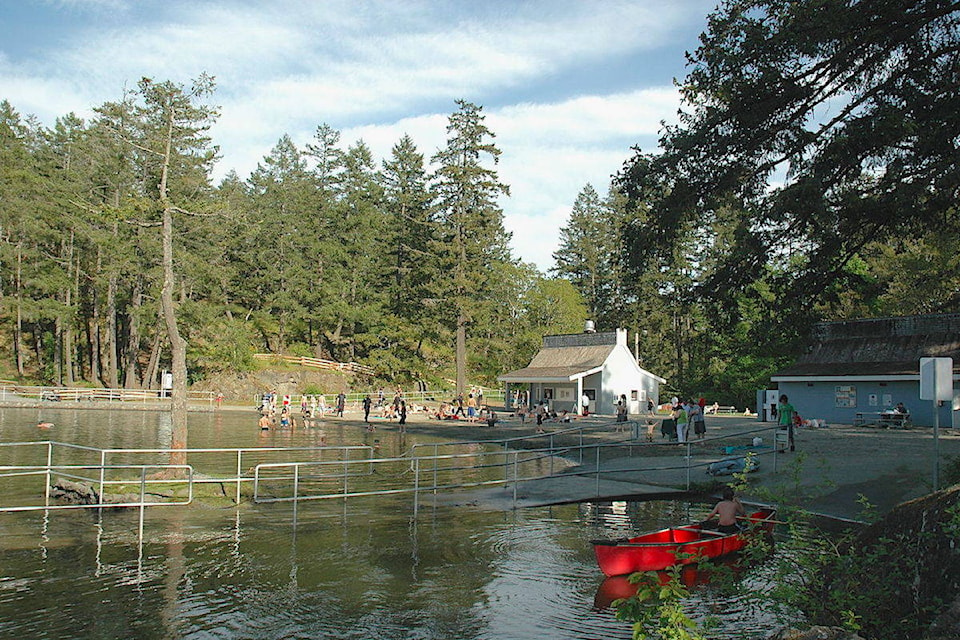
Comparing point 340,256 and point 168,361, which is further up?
point 340,256

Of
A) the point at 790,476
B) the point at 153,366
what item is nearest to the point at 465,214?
the point at 153,366

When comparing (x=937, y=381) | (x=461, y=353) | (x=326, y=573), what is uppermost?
(x=461, y=353)

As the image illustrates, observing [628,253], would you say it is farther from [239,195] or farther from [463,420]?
[239,195]

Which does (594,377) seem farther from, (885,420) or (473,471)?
(473,471)

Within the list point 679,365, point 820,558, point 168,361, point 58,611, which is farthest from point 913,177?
point 168,361

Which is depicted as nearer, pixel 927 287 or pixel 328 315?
pixel 927 287

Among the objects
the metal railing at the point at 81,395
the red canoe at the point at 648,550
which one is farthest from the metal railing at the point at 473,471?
the metal railing at the point at 81,395

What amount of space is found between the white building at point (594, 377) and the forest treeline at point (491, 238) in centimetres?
492

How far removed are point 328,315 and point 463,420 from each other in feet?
88.1

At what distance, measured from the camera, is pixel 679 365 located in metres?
73.0

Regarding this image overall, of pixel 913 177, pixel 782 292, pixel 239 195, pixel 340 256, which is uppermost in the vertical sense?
pixel 239 195

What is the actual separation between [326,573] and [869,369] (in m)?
32.2

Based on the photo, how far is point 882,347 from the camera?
38406mm

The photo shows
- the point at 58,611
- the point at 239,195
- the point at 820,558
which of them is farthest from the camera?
the point at 239,195
